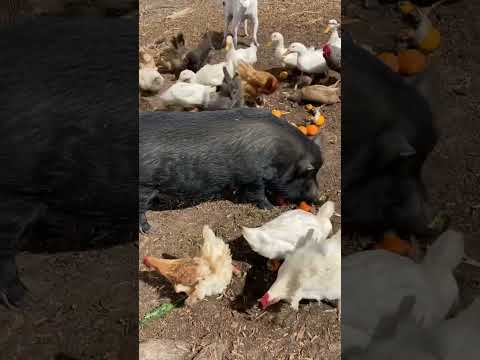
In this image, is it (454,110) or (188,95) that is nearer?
(454,110)

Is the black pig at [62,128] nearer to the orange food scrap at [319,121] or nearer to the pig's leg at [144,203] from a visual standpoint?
the pig's leg at [144,203]

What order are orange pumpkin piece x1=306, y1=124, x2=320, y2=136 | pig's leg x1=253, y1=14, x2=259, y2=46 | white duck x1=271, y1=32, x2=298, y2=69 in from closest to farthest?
1. orange pumpkin piece x1=306, y1=124, x2=320, y2=136
2. white duck x1=271, y1=32, x2=298, y2=69
3. pig's leg x1=253, y1=14, x2=259, y2=46

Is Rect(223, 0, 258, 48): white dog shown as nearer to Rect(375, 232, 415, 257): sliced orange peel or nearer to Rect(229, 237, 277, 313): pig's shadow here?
Rect(229, 237, 277, 313): pig's shadow

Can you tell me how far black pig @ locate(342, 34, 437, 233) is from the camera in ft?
5.24

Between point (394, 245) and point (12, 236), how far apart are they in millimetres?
1032

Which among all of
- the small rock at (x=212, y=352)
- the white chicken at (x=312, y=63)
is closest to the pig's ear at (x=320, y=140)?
the white chicken at (x=312, y=63)

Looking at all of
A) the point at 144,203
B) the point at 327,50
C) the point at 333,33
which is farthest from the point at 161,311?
the point at 333,33

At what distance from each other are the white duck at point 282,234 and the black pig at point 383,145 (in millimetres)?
190

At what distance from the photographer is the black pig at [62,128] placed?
1547 millimetres

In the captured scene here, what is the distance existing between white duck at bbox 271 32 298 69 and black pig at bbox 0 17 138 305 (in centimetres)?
158

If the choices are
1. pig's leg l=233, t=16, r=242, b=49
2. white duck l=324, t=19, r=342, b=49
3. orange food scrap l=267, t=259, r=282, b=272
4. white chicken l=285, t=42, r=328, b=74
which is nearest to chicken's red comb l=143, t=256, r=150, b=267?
orange food scrap l=267, t=259, r=282, b=272

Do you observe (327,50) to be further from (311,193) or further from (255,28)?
(311,193)

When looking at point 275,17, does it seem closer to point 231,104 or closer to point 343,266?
point 231,104

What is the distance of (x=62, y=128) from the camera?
1564 millimetres
